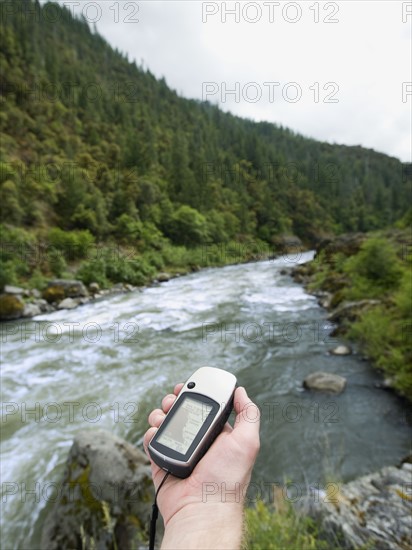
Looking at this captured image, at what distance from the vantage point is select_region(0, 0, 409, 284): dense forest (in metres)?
20.0

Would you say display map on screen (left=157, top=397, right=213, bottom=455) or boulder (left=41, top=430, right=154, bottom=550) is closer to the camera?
display map on screen (left=157, top=397, right=213, bottom=455)

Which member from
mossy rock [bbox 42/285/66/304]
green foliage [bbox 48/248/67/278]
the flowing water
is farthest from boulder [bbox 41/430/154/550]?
green foliage [bbox 48/248/67/278]

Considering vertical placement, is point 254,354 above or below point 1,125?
below

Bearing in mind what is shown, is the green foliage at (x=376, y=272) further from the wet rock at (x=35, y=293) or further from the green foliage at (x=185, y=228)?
the green foliage at (x=185, y=228)

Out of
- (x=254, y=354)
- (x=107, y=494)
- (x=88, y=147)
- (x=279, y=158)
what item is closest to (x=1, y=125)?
(x=88, y=147)

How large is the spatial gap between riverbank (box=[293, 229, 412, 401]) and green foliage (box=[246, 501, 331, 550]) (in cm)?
344

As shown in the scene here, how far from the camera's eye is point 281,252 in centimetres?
4397

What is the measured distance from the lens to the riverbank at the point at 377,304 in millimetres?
5410

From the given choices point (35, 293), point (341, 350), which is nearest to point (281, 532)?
point (341, 350)

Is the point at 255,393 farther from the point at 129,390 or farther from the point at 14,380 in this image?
the point at 14,380

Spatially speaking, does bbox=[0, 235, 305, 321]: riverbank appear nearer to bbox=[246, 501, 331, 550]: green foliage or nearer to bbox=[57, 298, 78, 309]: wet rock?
bbox=[57, 298, 78, 309]: wet rock

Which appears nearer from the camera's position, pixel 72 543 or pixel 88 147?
Answer: pixel 72 543

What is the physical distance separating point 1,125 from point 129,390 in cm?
2988

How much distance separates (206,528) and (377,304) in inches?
322
